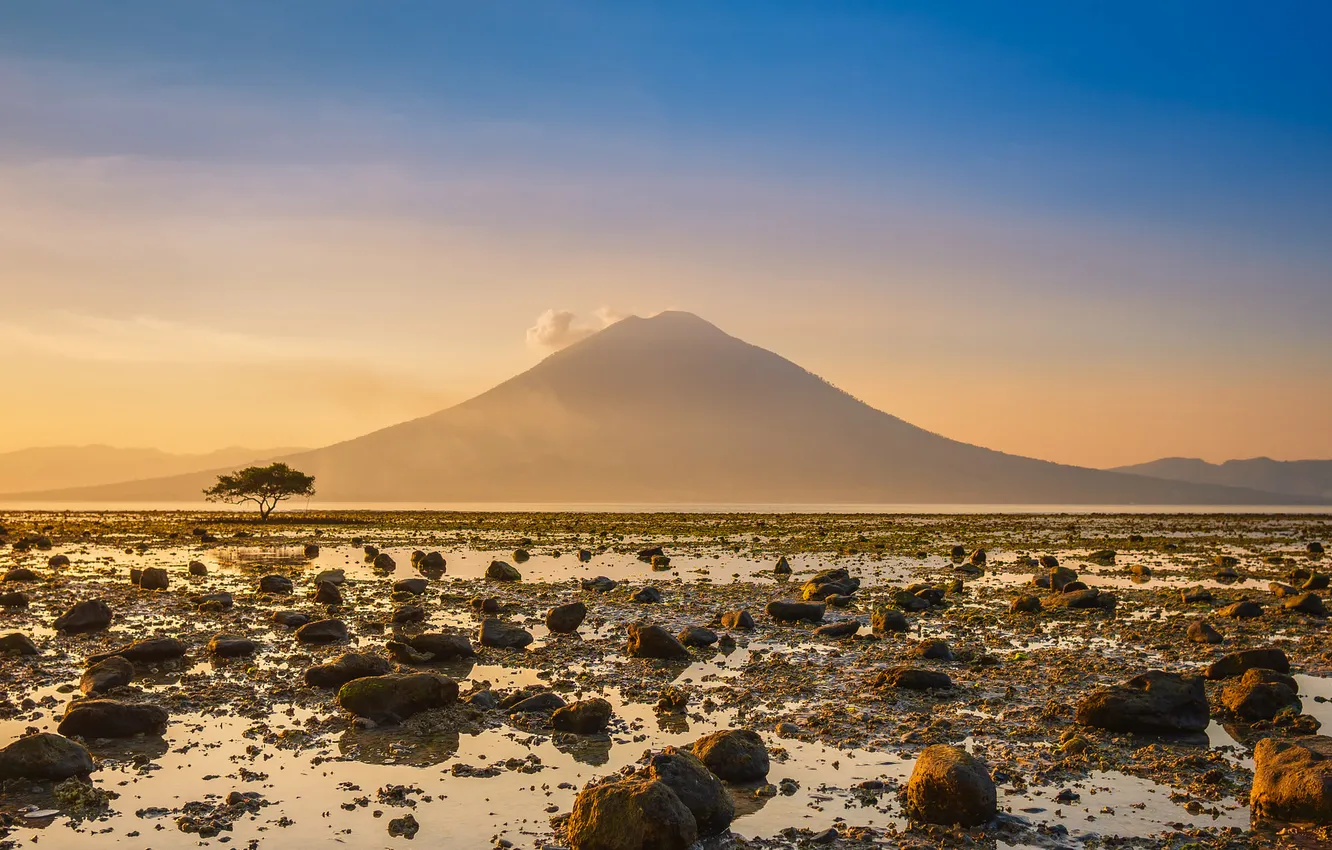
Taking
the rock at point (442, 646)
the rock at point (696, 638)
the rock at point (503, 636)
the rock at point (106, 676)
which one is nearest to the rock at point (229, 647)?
the rock at point (106, 676)

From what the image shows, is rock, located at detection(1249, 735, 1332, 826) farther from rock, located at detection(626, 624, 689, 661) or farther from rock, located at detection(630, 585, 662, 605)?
rock, located at detection(630, 585, 662, 605)

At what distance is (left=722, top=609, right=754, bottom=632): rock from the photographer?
82.3 feet

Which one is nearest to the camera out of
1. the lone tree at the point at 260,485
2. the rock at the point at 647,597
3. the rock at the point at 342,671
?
the rock at the point at 342,671

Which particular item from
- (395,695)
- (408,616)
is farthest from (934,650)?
(408,616)

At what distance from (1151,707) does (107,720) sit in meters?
16.2

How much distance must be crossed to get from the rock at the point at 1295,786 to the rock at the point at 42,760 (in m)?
14.9

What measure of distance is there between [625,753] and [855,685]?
6.23 metres

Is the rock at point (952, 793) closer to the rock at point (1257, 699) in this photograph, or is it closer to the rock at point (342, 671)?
the rock at point (1257, 699)

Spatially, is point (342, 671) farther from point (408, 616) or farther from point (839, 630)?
point (839, 630)

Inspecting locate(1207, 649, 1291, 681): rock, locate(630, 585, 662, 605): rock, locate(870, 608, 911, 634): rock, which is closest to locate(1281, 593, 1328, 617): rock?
locate(1207, 649, 1291, 681): rock

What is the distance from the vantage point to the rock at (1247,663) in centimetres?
1869

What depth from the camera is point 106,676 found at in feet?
57.4

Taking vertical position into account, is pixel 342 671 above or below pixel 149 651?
above

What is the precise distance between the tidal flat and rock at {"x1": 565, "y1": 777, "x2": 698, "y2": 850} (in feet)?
1.18
